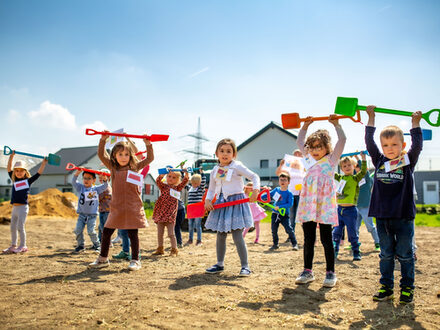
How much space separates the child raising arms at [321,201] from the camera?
12.2 ft

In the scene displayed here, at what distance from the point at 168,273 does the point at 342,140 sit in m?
2.54

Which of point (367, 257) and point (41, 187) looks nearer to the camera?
point (367, 257)

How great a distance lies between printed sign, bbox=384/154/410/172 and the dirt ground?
1216 mm

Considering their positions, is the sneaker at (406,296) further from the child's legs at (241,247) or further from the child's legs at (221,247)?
the child's legs at (221,247)

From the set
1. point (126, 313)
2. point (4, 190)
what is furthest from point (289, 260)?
point (4, 190)

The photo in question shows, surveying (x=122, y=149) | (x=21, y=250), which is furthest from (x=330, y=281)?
(x=21, y=250)

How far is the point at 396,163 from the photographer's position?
3.33 metres

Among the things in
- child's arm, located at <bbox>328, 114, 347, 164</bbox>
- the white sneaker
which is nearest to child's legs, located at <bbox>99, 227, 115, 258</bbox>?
the white sneaker

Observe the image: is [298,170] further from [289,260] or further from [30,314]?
[30,314]

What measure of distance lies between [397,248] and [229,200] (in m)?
1.93

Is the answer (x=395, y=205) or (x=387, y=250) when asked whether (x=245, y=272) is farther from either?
(x=395, y=205)

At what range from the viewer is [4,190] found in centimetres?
4803

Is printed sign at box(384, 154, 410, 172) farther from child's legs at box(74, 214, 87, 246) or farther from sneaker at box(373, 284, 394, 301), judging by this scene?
child's legs at box(74, 214, 87, 246)

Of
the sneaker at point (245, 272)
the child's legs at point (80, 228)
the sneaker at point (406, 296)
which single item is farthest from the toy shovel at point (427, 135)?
the child's legs at point (80, 228)
